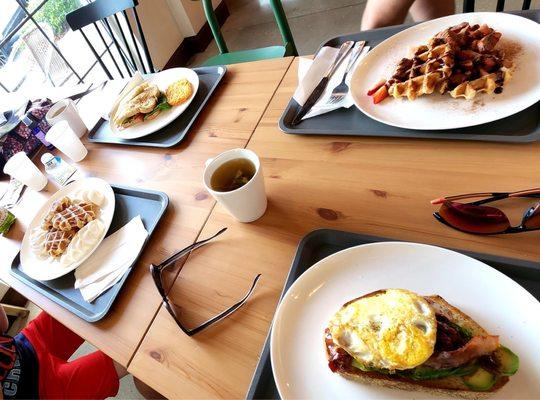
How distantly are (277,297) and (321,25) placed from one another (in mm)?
3286

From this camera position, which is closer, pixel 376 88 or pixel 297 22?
pixel 376 88

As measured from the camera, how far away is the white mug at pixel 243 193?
0.76m

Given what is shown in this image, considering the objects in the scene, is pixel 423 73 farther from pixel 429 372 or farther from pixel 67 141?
pixel 67 141

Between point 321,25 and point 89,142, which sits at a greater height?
point 89,142

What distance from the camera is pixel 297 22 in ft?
11.6

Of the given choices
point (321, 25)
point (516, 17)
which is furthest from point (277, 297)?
point (321, 25)

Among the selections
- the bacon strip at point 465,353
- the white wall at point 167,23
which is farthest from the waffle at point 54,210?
the white wall at point 167,23

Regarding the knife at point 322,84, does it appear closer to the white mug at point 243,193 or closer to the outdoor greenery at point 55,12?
the white mug at point 243,193

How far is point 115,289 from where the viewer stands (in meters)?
0.85

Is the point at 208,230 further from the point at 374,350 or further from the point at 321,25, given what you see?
the point at 321,25

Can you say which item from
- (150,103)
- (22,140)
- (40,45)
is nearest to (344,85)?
(150,103)

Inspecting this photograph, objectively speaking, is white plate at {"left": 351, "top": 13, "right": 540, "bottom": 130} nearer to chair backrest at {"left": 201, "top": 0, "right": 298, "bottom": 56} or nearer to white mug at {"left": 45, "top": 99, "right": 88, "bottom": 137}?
chair backrest at {"left": 201, "top": 0, "right": 298, "bottom": 56}

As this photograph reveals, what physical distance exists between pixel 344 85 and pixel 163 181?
0.62 m

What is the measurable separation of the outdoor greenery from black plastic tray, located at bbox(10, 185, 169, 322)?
271 centimetres
